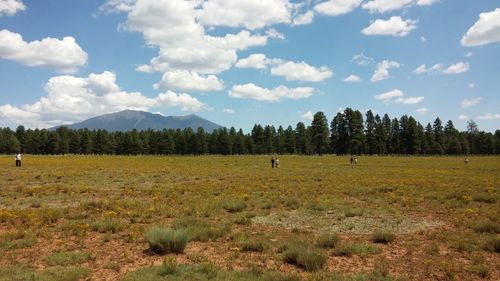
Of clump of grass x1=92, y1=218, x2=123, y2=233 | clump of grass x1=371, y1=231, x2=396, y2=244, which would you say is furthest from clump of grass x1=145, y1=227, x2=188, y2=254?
clump of grass x1=371, y1=231, x2=396, y2=244

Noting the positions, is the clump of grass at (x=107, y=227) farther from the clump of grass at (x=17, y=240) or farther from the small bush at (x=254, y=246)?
the small bush at (x=254, y=246)

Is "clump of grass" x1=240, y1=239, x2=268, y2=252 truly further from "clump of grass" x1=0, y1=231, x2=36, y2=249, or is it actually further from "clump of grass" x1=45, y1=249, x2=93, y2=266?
"clump of grass" x1=0, y1=231, x2=36, y2=249

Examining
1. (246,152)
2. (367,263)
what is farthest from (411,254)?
(246,152)

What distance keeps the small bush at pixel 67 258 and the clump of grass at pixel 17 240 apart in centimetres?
187

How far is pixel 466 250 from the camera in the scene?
1276 centimetres

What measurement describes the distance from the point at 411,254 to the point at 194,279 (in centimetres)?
688

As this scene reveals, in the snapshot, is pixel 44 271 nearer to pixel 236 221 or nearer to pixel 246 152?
pixel 236 221

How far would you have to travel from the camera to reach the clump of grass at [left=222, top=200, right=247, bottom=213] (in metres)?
20.6

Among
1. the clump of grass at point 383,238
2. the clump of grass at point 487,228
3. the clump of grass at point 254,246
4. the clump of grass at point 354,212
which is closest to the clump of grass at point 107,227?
the clump of grass at point 254,246

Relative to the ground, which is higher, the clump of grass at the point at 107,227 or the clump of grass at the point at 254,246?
the clump of grass at the point at 107,227

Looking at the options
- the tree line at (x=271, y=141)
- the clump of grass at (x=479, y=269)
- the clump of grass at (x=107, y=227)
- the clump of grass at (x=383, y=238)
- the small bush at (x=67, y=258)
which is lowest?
the clump of grass at (x=479, y=269)

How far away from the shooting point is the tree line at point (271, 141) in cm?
14088

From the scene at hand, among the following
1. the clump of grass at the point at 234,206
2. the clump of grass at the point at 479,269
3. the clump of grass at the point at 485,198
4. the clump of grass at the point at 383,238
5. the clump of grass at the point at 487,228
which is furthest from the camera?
the clump of grass at the point at 485,198

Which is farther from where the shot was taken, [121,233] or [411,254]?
[121,233]
